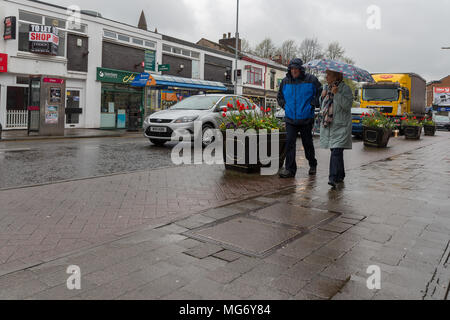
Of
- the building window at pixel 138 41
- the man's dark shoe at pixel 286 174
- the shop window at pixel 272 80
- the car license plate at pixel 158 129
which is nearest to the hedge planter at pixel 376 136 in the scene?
the car license plate at pixel 158 129

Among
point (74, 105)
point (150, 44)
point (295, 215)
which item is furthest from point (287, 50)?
point (295, 215)

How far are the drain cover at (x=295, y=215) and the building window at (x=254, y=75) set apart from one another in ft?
124

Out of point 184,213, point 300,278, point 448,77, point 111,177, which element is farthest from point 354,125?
point 448,77

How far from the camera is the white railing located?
1909 centimetres

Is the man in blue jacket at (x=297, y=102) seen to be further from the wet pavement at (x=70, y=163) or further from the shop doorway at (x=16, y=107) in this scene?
the shop doorway at (x=16, y=107)

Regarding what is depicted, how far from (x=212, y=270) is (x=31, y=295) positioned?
1208 mm

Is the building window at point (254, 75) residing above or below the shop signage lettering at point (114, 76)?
above

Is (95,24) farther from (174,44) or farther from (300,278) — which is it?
(300,278)

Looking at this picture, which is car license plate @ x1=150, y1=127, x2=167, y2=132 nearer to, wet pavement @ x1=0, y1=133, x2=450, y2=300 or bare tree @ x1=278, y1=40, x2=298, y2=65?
wet pavement @ x1=0, y1=133, x2=450, y2=300

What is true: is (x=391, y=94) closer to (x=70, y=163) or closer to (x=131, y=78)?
(x=131, y=78)

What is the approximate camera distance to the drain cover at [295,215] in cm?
414

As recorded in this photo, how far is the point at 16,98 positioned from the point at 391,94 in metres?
19.5

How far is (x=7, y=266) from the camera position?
296 centimetres

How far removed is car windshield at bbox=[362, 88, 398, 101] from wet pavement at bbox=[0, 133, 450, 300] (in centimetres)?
1660
